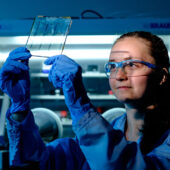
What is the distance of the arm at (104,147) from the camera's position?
651mm

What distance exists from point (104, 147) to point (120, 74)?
1.16 feet

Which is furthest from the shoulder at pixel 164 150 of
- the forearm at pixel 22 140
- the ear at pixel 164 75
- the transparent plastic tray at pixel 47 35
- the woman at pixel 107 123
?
the transparent plastic tray at pixel 47 35

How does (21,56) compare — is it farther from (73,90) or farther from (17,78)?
(73,90)

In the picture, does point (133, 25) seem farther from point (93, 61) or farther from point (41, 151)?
point (41, 151)

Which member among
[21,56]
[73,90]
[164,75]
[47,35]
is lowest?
[73,90]

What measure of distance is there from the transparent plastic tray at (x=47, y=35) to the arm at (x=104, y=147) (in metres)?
0.56

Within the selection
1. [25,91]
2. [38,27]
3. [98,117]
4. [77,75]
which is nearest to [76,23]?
[38,27]

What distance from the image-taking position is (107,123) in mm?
689

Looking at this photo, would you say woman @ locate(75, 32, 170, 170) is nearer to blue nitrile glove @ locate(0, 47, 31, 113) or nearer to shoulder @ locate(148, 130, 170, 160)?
shoulder @ locate(148, 130, 170, 160)

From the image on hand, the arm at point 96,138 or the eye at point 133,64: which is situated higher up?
the eye at point 133,64

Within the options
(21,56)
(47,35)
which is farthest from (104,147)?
(47,35)

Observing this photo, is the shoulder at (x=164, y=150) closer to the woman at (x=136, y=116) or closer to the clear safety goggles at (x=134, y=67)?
the woman at (x=136, y=116)

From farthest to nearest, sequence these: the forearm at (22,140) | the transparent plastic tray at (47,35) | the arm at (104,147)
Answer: the transparent plastic tray at (47,35), the forearm at (22,140), the arm at (104,147)

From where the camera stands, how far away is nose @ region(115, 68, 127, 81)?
2.87 feet
